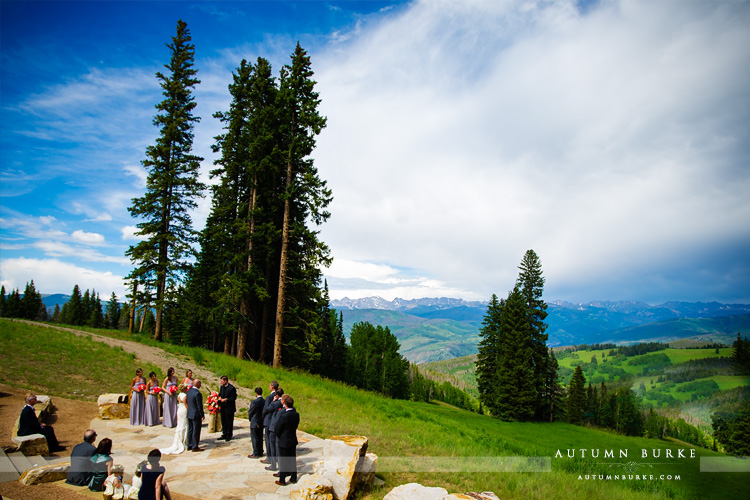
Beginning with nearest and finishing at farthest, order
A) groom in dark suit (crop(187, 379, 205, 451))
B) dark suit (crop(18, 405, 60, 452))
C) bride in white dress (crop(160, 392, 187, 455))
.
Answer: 1. dark suit (crop(18, 405, 60, 452))
2. bride in white dress (crop(160, 392, 187, 455))
3. groom in dark suit (crop(187, 379, 205, 451))

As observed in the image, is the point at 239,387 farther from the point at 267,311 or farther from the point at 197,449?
the point at 267,311

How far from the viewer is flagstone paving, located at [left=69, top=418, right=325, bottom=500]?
25.3 feet

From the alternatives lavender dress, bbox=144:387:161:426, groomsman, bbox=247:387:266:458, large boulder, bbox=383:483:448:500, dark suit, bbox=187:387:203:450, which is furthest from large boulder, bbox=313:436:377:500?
lavender dress, bbox=144:387:161:426

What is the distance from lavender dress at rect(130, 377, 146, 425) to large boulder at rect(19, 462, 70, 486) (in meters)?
4.73

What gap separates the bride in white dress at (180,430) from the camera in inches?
397

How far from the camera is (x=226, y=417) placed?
11336 mm

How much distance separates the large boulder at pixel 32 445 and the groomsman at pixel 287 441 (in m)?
6.87

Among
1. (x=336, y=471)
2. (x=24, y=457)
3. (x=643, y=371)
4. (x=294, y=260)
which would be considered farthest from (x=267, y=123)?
(x=643, y=371)

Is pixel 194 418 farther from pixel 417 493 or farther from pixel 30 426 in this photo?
pixel 417 493

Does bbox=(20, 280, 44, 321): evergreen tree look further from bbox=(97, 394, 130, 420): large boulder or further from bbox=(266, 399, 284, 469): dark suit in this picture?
bbox=(266, 399, 284, 469): dark suit

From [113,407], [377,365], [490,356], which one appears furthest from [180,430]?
[377,365]

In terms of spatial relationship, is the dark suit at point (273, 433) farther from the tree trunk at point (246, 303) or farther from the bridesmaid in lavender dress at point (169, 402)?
the tree trunk at point (246, 303)

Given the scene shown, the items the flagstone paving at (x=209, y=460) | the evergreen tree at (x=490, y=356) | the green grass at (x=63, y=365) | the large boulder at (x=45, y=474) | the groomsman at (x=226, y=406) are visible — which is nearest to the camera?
the large boulder at (x=45, y=474)

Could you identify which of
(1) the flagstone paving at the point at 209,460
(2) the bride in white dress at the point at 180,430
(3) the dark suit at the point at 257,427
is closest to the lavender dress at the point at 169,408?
(1) the flagstone paving at the point at 209,460
